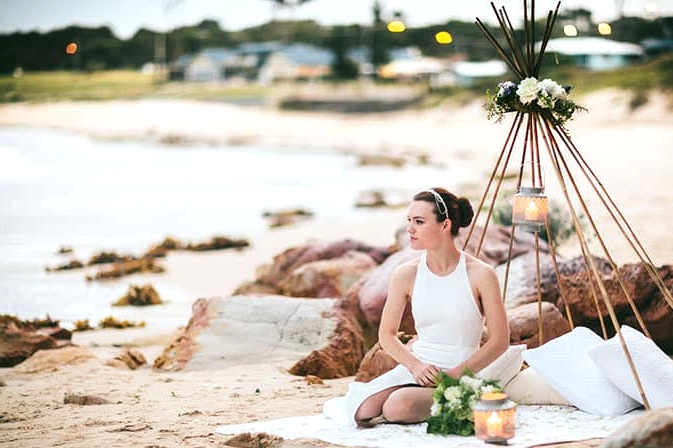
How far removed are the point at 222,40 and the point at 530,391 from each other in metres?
28.3

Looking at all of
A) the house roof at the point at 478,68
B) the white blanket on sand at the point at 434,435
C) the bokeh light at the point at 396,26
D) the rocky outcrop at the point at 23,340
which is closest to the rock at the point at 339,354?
the white blanket on sand at the point at 434,435

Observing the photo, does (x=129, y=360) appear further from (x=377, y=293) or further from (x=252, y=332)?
(x=377, y=293)

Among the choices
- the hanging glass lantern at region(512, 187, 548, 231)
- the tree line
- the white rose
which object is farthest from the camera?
the tree line

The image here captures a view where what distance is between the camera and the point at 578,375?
4.71 m

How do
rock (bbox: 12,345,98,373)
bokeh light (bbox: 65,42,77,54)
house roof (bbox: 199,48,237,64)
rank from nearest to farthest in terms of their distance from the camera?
rock (bbox: 12,345,98,373), bokeh light (bbox: 65,42,77,54), house roof (bbox: 199,48,237,64)

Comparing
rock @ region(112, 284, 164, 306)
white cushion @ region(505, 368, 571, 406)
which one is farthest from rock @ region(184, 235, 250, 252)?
white cushion @ region(505, 368, 571, 406)

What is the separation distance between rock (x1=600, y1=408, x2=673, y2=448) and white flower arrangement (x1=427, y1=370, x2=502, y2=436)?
2.39 feet

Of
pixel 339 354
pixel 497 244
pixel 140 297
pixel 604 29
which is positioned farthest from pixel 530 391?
pixel 604 29

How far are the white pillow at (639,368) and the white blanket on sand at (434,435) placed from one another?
0.10m

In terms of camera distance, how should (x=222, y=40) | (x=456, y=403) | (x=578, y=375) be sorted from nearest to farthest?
(x=456, y=403)
(x=578, y=375)
(x=222, y=40)

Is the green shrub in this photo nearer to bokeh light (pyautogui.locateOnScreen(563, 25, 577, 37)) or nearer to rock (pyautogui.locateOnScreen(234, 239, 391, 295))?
bokeh light (pyautogui.locateOnScreen(563, 25, 577, 37))

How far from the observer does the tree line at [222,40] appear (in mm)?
19156

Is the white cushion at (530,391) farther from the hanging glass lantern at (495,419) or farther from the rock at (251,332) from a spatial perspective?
the rock at (251,332)

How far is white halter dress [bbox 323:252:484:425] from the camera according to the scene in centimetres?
449
